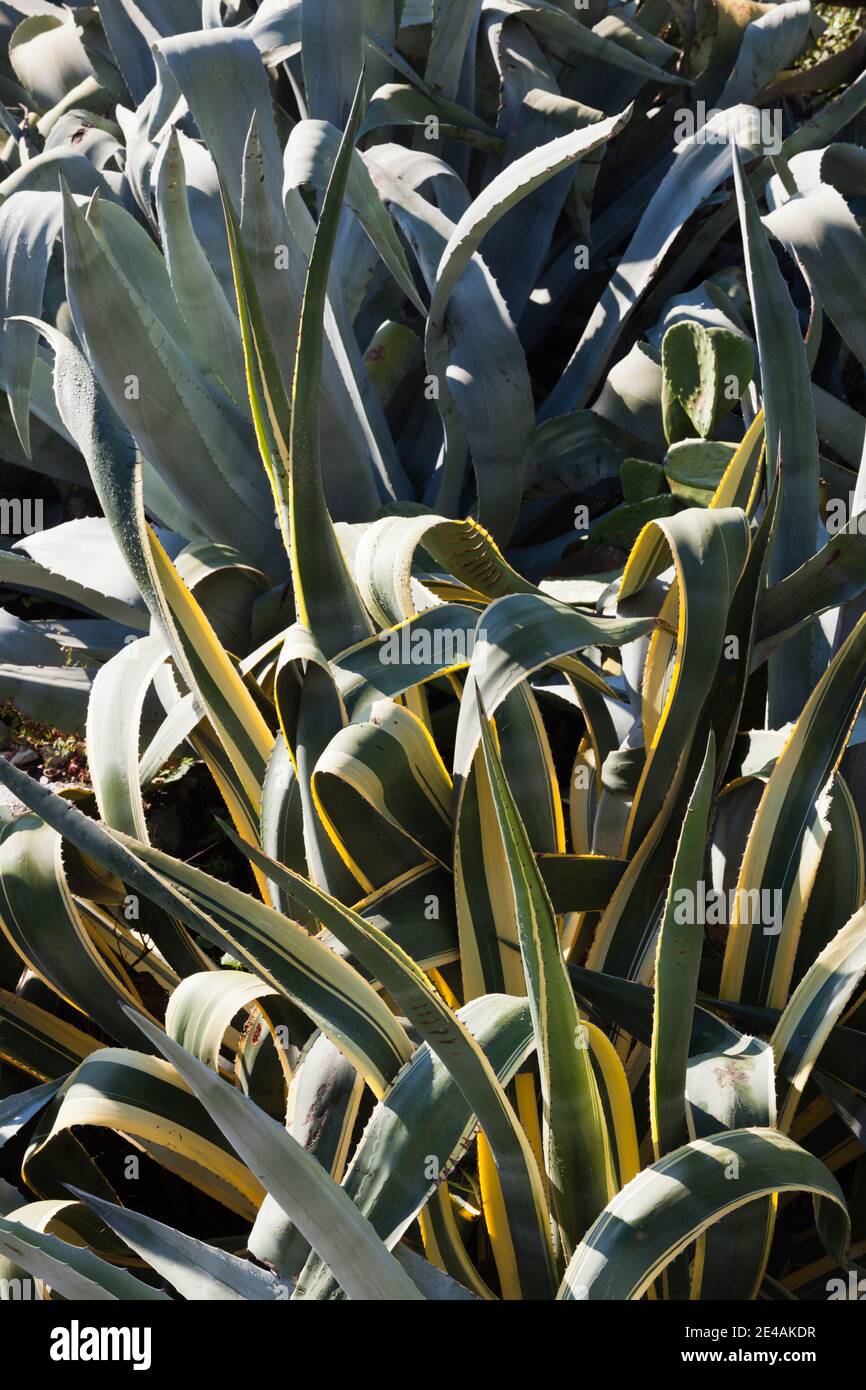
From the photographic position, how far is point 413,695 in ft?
4.04

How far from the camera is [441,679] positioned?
1444 millimetres

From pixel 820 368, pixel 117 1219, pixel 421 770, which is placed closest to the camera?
pixel 117 1219

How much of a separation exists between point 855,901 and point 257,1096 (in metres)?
0.55

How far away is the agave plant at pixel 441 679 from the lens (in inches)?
31.4

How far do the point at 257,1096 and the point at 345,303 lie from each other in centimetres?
107

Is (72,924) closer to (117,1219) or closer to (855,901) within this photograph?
(117,1219)

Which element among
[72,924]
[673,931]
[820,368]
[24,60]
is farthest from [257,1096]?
[24,60]

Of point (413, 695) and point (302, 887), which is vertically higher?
point (413, 695)

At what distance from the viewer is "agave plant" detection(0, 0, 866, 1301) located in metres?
0.80

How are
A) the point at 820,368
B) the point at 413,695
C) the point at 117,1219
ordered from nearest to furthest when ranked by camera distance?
the point at 117,1219 < the point at 413,695 < the point at 820,368

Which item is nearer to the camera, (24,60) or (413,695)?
(413,695)
